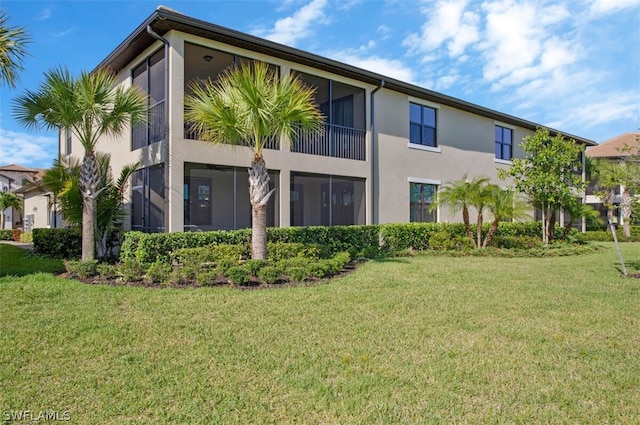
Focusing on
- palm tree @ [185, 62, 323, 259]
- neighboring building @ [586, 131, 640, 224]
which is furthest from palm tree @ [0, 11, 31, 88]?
neighboring building @ [586, 131, 640, 224]

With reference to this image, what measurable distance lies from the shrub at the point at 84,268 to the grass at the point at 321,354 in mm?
1140

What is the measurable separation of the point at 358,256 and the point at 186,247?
5.28 metres

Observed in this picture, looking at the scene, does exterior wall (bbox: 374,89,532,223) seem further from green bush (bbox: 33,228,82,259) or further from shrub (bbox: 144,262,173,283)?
green bush (bbox: 33,228,82,259)

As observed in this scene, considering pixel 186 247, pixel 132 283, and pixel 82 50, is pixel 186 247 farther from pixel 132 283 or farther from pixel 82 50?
pixel 82 50

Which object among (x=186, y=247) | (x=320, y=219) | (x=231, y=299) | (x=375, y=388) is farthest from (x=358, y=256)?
(x=375, y=388)

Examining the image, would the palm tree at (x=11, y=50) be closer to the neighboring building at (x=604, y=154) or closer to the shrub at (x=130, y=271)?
the shrub at (x=130, y=271)

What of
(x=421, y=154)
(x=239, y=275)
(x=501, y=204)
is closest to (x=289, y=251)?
(x=239, y=275)

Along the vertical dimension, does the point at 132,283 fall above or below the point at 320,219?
below

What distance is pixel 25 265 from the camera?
439 inches

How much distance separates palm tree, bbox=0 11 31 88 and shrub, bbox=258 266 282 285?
25.1ft

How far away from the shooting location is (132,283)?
8609 millimetres

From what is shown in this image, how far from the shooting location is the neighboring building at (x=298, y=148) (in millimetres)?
10992

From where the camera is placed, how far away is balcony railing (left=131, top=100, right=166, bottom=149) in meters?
11.5

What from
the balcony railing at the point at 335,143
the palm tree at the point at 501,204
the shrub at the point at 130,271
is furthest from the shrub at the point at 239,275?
the palm tree at the point at 501,204
